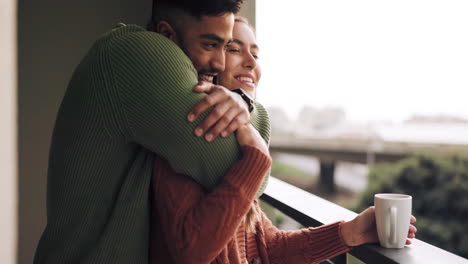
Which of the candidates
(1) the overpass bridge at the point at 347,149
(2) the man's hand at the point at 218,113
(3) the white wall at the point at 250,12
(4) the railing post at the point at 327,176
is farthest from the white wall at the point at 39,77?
(4) the railing post at the point at 327,176

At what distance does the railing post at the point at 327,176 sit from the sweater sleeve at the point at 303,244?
10932mm

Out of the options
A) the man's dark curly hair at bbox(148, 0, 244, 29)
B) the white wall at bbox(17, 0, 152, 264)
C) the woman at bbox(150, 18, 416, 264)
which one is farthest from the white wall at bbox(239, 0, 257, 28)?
the woman at bbox(150, 18, 416, 264)

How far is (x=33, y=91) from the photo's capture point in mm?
2496

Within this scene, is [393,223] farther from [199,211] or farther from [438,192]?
[438,192]

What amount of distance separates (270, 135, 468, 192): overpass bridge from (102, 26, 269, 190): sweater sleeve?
5.97 meters

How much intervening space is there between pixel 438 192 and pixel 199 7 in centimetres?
734

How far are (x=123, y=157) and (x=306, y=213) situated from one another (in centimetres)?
71

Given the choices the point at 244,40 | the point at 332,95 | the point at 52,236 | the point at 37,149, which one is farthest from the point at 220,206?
the point at 332,95

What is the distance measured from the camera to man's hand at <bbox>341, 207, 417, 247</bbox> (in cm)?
96

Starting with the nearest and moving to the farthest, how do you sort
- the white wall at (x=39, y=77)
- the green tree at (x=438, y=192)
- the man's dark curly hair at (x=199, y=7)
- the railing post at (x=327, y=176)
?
the man's dark curly hair at (x=199, y=7), the white wall at (x=39, y=77), the green tree at (x=438, y=192), the railing post at (x=327, y=176)

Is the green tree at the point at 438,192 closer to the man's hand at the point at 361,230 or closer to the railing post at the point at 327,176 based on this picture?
the railing post at the point at 327,176

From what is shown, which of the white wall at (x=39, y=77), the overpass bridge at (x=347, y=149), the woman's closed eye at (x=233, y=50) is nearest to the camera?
Result: the woman's closed eye at (x=233, y=50)

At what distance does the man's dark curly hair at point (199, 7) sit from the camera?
2.63ft

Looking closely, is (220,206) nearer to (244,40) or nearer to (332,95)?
(244,40)
